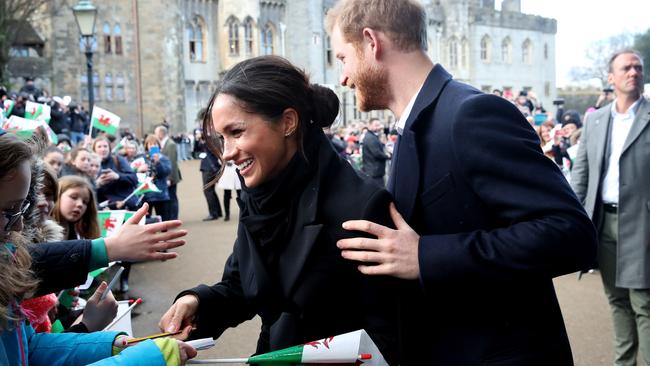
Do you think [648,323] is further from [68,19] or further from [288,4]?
[288,4]

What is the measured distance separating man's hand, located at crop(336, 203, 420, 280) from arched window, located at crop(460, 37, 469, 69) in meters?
51.1

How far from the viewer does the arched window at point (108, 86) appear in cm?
3541

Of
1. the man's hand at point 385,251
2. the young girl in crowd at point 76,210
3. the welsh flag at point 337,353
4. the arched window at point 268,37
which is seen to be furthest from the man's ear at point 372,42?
the arched window at point 268,37

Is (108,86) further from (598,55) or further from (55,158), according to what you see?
(598,55)

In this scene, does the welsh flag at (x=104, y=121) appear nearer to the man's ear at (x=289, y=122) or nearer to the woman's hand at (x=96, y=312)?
the woman's hand at (x=96, y=312)

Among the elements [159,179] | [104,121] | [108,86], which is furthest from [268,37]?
[104,121]

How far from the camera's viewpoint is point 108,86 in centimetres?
3556

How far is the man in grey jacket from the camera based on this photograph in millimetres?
4160

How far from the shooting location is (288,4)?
42.2 meters

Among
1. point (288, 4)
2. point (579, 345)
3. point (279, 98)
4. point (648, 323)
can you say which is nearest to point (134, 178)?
point (579, 345)

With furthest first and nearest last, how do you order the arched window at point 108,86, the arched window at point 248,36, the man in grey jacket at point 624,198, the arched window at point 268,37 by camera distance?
the arched window at point 268,37, the arched window at point 248,36, the arched window at point 108,86, the man in grey jacket at point 624,198

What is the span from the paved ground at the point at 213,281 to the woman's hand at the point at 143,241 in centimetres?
121

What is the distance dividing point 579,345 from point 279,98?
14.1 ft

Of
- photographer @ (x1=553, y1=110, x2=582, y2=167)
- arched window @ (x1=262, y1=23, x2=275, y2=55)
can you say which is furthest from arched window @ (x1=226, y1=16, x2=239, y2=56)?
photographer @ (x1=553, y1=110, x2=582, y2=167)
